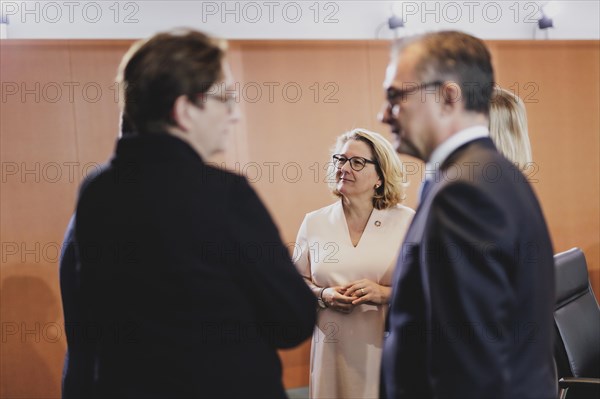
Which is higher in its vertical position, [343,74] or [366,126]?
[343,74]

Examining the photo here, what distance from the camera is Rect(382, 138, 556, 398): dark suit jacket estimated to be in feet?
4.09

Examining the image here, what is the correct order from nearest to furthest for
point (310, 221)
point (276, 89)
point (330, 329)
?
point (330, 329) < point (310, 221) < point (276, 89)

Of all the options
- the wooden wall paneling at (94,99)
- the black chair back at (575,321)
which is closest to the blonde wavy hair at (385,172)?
the black chair back at (575,321)

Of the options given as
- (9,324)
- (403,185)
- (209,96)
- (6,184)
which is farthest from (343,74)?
(209,96)

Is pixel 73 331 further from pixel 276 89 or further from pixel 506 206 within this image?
pixel 276 89

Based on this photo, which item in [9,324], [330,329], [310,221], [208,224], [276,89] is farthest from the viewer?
[276,89]

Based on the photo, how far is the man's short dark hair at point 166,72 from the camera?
1.28m

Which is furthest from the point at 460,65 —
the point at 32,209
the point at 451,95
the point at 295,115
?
the point at 32,209

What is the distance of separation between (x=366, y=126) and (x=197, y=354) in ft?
11.0

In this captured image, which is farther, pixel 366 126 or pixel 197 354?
pixel 366 126

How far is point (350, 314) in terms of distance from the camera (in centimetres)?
267

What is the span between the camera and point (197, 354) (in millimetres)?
1266

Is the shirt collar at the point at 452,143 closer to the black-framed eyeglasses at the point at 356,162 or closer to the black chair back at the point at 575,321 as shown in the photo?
the black chair back at the point at 575,321

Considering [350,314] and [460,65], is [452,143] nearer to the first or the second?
[460,65]
